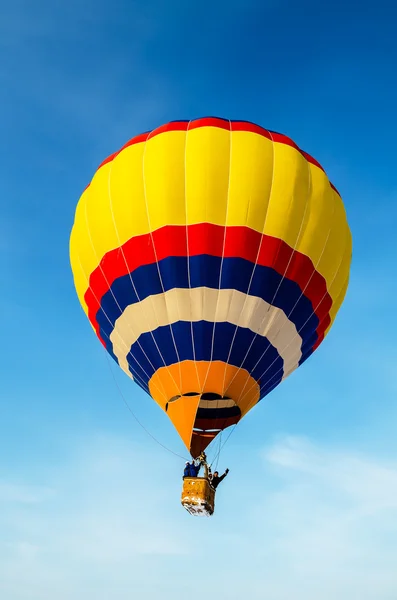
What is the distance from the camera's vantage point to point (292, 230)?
37.0 ft

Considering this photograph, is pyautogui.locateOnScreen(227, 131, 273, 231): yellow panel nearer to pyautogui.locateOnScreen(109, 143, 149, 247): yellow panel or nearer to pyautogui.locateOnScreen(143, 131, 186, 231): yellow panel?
pyautogui.locateOnScreen(143, 131, 186, 231): yellow panel

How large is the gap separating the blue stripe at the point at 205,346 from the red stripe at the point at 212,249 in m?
1.27

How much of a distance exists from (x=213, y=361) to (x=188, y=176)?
3389mm

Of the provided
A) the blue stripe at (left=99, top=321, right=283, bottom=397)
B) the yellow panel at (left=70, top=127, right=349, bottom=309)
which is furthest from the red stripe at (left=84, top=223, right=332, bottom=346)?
the blue stripe at (left=99, top=321, right=283, bottom=397)

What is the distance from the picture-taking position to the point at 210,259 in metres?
10.9

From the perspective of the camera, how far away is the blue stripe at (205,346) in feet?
36.1

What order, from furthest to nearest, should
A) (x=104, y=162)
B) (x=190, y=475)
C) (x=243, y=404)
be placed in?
(x=104, y=162) < (x=243, y=404) < (x=190, y=475)

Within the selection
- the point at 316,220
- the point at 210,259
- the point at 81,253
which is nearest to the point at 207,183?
the point at 210,259

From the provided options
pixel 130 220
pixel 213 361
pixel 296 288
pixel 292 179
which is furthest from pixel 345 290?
pixel 130 220

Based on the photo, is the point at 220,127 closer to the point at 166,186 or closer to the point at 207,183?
the point at 207,183

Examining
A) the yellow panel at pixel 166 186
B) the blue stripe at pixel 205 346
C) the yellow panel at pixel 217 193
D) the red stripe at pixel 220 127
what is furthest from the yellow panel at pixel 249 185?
the blue stripe at pixel 205 346

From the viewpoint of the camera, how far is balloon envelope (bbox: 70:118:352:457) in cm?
1097

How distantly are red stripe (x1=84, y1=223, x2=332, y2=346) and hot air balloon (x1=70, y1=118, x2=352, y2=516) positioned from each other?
2 centimetres

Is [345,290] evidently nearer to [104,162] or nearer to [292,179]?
[292,179]
